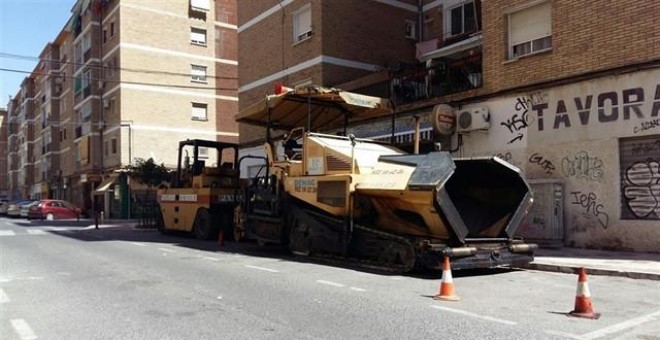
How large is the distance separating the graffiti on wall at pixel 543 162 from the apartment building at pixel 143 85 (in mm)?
30215

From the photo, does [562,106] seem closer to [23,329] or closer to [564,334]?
[564,334]

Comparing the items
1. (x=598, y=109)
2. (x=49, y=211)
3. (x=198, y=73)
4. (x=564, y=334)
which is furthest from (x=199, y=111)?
(x=564, y=334)

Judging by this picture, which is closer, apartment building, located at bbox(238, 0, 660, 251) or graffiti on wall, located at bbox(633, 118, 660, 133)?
graffiti on wall, located at bbox(633, 118, 660, 133)

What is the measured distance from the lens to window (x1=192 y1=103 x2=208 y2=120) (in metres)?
42.0

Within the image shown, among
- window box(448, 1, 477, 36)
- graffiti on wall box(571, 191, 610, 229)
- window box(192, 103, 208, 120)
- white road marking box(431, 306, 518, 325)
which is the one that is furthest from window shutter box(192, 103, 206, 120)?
white road marking box(431, 306, 518, 325)

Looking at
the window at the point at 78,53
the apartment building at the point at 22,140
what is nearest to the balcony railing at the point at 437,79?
the window at the point at 78,53

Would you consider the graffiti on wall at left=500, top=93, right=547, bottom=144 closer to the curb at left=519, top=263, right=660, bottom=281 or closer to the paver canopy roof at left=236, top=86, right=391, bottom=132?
the paver canopy roof at left=236, top=86, right=391, bottom=132

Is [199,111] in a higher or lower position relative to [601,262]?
higher

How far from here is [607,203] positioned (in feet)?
42.4

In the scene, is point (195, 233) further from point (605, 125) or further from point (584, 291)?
point (584, 291)

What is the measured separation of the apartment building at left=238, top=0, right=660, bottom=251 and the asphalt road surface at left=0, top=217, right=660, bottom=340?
362cm

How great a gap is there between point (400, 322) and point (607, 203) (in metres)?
8.47

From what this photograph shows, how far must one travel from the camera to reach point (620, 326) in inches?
244

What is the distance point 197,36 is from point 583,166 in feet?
112
